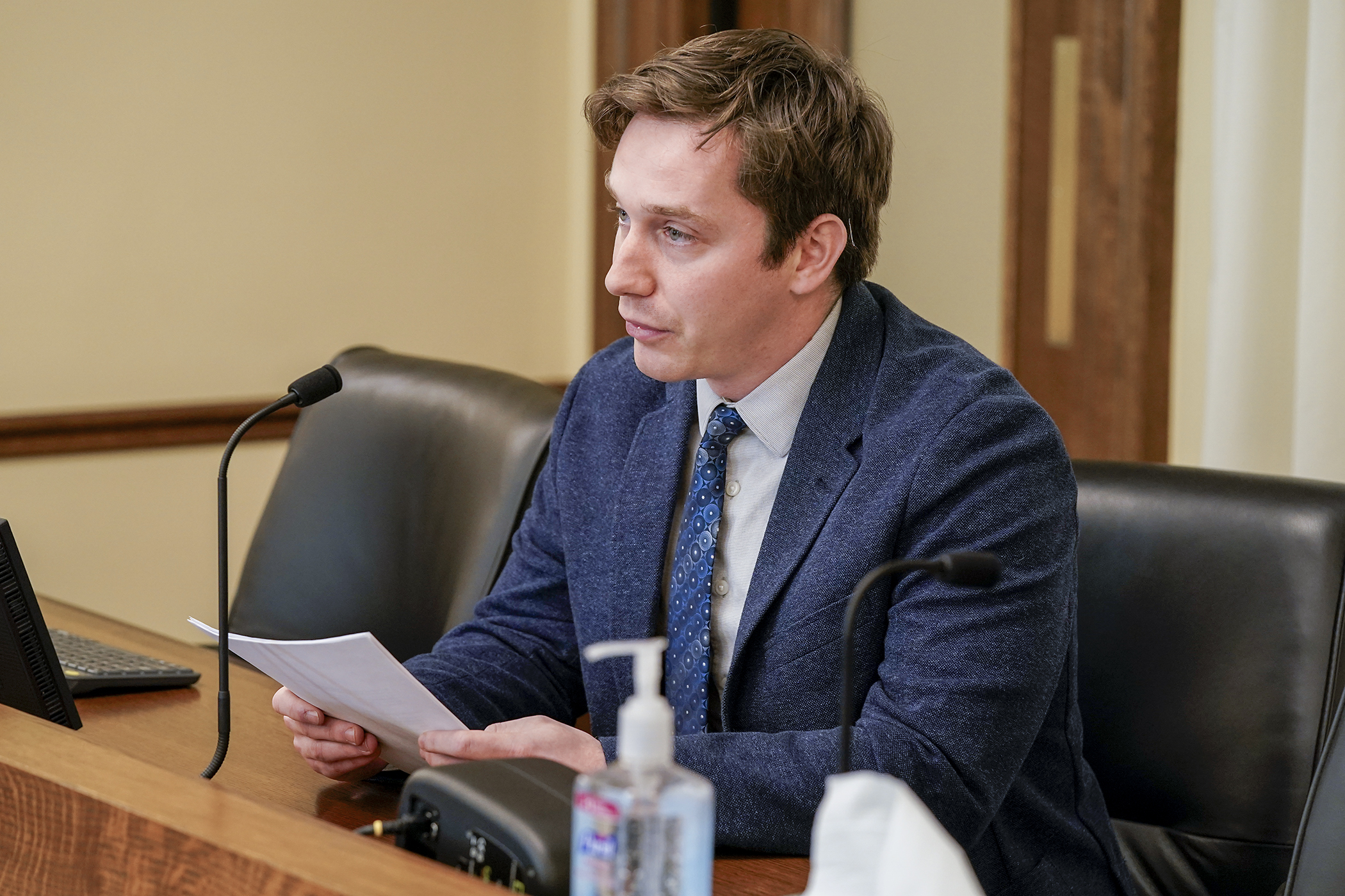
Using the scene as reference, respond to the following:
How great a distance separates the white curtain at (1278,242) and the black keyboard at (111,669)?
147 centimetres

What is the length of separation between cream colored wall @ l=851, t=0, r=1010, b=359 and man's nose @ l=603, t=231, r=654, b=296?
1.37 m

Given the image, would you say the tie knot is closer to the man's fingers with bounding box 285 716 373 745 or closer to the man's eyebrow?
the man's eyebrow

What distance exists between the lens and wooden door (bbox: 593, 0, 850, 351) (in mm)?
3258

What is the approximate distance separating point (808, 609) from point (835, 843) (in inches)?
24.9

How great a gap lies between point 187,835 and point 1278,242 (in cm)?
178

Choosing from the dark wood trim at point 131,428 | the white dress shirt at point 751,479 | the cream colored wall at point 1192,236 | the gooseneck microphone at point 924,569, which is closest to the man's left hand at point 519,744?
the white dress shirt at point 751,479

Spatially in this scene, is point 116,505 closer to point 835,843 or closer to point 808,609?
point 808,609

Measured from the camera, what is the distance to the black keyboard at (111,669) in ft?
5.00

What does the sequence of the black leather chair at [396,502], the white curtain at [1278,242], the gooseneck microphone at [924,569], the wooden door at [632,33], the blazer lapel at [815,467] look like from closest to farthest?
1. the gooseneck microphone at [924,569]
2. the blazer lapel at [815,467]
3. the black leather chair at [396,502]
4. the white curtain at [1278,242]
5. the wooden door at [632,33]

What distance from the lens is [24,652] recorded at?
1.24m

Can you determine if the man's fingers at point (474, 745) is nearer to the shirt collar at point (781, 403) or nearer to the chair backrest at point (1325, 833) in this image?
the shirt collar at point (781, 403)

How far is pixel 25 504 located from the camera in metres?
2.75

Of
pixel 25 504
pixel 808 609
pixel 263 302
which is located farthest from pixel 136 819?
pixel 263 302

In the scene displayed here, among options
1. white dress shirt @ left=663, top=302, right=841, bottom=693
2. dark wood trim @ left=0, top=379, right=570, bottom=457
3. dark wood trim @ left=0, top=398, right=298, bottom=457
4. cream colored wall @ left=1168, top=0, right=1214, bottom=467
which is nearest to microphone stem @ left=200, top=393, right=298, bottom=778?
white dress shirt @ left=663, top=302, right=841, bottom=693
